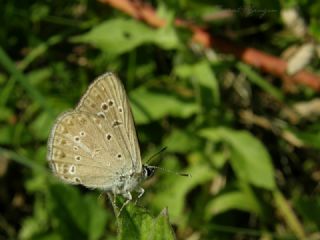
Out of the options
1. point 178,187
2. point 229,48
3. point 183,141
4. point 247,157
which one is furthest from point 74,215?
point 229,48

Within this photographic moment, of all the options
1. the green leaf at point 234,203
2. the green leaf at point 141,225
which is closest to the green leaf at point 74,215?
the green leaf at point 234,203

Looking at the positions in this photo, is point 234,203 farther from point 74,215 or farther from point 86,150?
point 86,150

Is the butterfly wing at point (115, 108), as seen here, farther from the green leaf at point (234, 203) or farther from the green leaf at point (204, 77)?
the green leaf at point (234, 203)

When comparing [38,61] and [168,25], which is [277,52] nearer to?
[168,25]

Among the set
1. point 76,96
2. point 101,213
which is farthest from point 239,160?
point 76,96

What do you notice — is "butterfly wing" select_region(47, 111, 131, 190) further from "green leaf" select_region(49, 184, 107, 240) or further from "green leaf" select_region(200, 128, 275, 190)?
"green leaf" select_region(200, 128, 275, 190)

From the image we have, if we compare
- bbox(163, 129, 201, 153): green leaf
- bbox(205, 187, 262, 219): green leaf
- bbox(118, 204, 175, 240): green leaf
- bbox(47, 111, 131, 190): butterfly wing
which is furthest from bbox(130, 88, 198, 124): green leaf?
bbox(118, 204, 175, 240): green leaf
